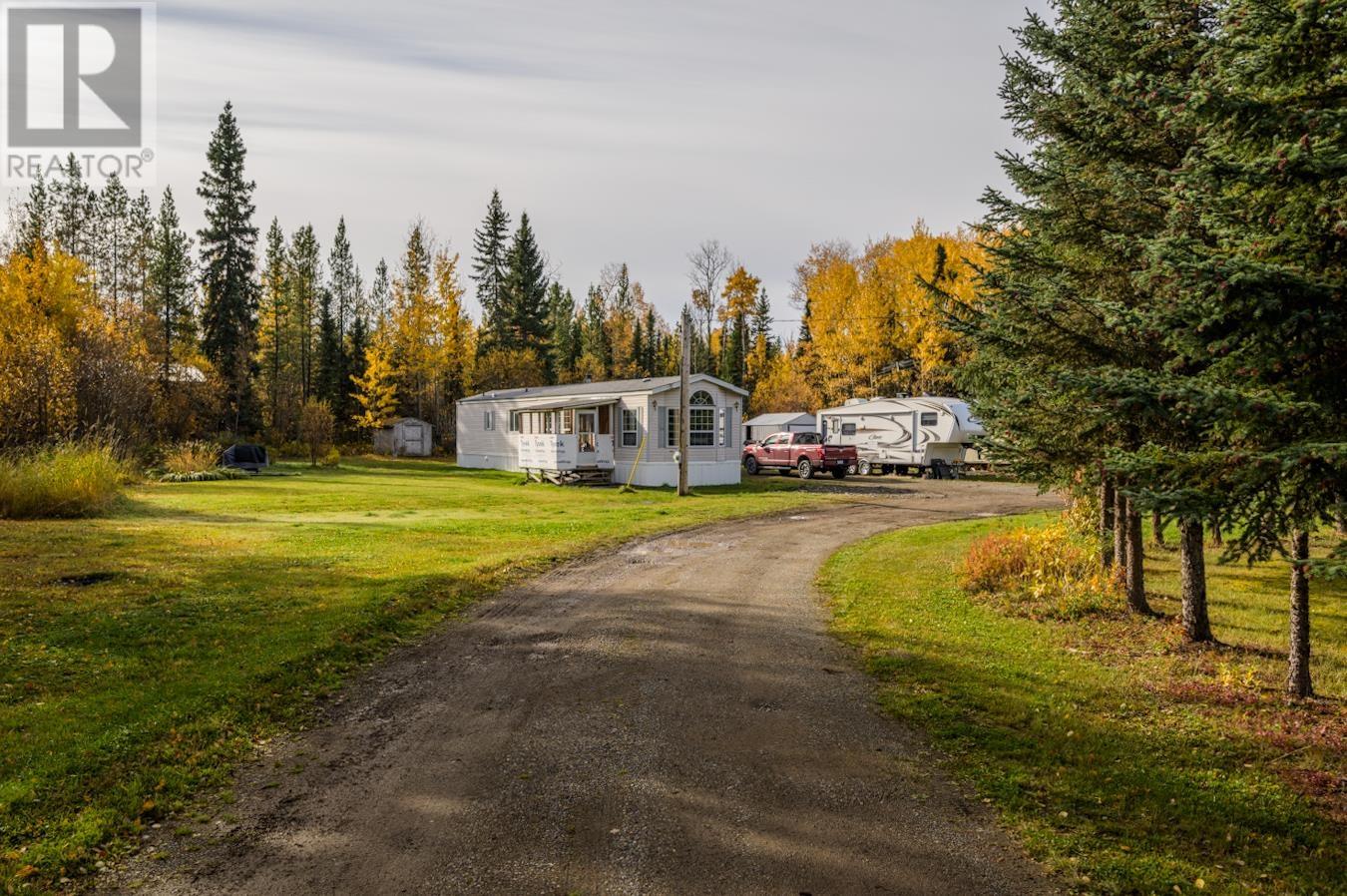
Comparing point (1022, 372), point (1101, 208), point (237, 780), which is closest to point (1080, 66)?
point (1101, 208)

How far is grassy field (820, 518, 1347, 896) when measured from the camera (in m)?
3.78

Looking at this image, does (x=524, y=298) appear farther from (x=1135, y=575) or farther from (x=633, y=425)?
(x=1135, y=575)

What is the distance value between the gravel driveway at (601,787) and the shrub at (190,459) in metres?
22.9

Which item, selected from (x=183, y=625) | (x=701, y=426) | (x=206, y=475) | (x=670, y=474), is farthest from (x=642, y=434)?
(x=183, y=625)

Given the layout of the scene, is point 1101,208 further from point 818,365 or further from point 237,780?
point 818,365

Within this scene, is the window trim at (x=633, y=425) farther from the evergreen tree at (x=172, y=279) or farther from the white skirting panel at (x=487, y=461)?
the evergreen tree at (x=172, y=279)

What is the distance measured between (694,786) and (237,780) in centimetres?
268

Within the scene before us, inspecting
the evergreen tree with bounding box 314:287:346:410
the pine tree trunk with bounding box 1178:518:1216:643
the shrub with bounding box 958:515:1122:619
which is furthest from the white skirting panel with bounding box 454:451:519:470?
the pine tree trunk with bounding box 1178:518:1216:643

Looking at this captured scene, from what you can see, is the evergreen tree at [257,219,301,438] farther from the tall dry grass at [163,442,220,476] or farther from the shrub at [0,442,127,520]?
the shrub at [0,442,127,520]

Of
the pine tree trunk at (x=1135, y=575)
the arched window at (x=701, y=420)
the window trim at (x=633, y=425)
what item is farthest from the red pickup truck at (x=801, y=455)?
the pine tree trunk at (x=1135, y=575)

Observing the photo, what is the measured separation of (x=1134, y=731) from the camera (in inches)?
211

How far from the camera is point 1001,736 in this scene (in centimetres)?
514

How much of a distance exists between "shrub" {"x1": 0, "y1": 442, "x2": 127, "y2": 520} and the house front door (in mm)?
13588

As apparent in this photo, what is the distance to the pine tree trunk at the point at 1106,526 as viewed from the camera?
8.96 metres
